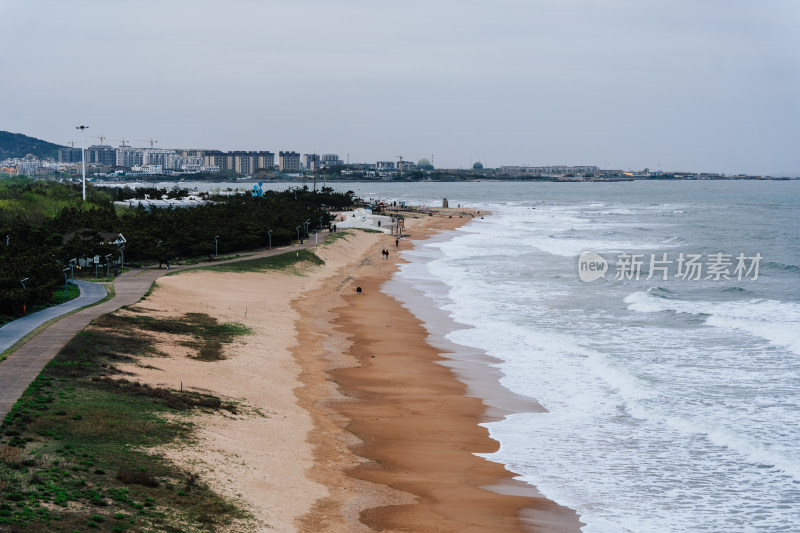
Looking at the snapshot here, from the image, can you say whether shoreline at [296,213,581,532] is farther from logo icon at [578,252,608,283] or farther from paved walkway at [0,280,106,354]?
logo icon at [578,252,608,283]

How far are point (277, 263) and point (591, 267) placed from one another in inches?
1013

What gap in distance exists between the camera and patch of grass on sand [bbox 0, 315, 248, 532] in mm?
14648

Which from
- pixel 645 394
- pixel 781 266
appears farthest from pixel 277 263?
pixel 781 266

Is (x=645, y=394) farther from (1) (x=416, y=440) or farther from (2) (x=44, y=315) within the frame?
(2) (x=44, y=315)

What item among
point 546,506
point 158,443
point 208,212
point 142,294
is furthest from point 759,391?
point 208,212

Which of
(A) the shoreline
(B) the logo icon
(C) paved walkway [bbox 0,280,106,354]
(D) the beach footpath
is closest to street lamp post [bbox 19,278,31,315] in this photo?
(C) paved walkway [bbox 0,280,106,354]

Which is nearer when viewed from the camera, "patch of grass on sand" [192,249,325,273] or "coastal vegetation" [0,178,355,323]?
"coastal vegetation" [0,178,355,323]

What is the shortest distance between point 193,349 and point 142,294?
10.4m

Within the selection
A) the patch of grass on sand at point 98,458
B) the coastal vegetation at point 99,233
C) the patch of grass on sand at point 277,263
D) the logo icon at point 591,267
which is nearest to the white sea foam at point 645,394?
the logo icon at point 591,267

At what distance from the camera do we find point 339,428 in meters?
23.8

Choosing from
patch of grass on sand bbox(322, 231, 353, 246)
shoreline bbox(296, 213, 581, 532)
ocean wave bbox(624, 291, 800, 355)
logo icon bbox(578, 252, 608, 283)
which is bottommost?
shoreline bbox(296, 213, 581, 532)

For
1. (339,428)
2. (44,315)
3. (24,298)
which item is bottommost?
(339,428)

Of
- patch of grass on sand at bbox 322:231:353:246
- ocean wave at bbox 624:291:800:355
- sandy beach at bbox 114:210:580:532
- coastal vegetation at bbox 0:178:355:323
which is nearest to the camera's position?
sandy beach at bbox 114:210:580:532

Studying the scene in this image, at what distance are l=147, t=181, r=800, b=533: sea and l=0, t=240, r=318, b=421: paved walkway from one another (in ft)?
44.3
